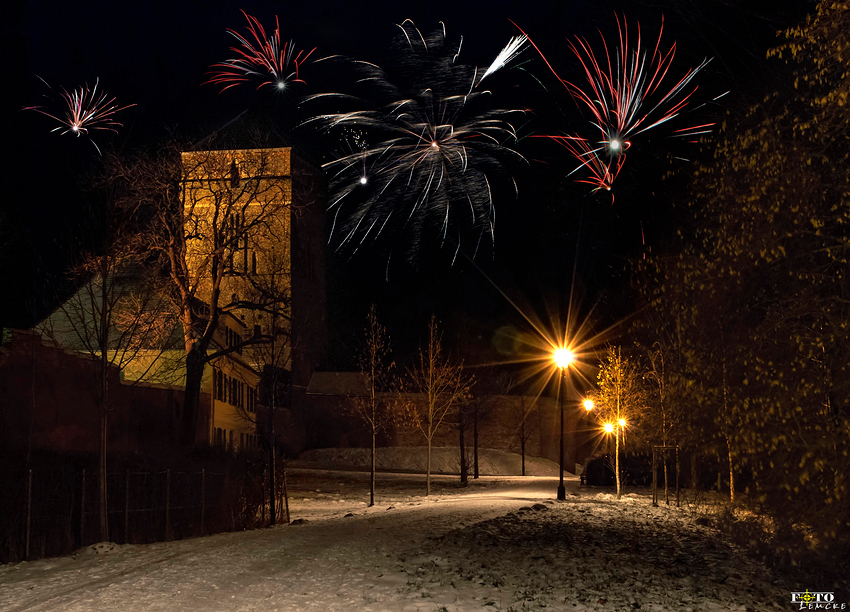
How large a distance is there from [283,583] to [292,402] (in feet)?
166

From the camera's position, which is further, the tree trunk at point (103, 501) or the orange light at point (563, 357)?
the orange light at point (563, 357)

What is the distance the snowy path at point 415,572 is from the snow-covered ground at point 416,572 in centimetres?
2

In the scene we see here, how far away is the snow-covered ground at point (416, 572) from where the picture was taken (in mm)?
9836

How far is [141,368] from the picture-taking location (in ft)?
103

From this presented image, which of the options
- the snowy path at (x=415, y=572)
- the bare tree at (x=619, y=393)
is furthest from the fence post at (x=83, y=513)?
the bare tree at (x=619, y=393)

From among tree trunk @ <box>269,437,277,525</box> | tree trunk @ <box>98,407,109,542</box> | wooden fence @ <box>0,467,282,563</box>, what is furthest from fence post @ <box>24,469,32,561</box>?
tree trunk @ <box>269,437,277,525</box>

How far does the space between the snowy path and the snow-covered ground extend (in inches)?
1.0

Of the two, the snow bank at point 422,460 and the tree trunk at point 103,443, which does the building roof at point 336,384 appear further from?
the tree trunk at point 103,443

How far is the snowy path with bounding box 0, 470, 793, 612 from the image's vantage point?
9828 mm

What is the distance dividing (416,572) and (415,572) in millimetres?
17

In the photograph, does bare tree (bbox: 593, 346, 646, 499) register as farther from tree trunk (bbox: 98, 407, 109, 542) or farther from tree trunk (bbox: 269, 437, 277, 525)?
tree trunk (bbox: 98, 407, 109, 542)

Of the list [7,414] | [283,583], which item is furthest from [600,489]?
[283,583]

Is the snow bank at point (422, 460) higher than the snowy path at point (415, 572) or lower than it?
lower

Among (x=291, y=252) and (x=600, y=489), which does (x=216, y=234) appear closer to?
(x=600, y=489)
